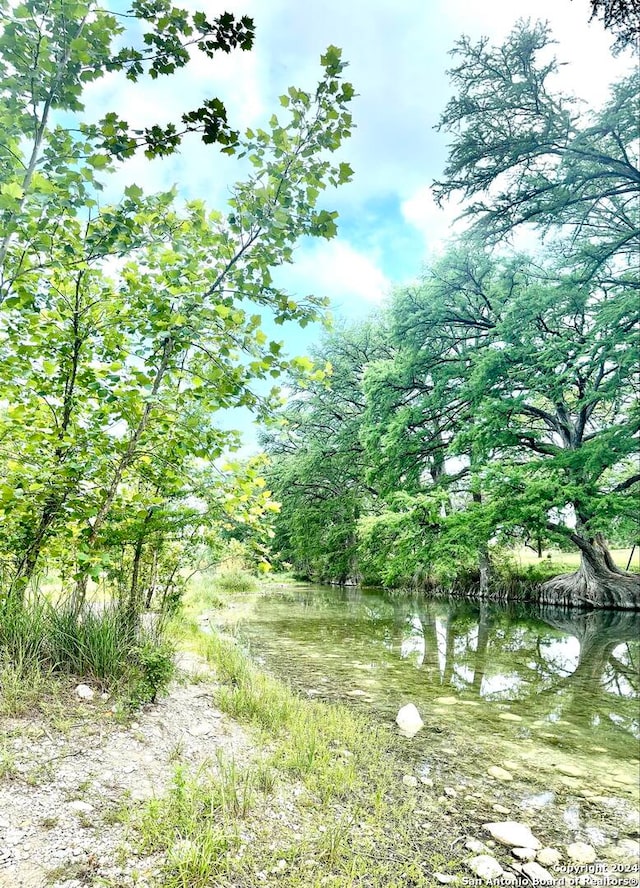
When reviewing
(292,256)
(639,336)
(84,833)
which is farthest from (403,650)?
(639,336)

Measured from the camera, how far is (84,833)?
207 cm

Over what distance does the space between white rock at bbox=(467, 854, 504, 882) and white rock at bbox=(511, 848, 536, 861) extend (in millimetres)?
163

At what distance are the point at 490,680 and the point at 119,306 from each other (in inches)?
241

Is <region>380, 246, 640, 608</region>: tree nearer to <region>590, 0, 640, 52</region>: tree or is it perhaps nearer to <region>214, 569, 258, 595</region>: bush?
<region>590, 0, 640, 52</region>: tree

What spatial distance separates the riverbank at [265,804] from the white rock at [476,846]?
1cm

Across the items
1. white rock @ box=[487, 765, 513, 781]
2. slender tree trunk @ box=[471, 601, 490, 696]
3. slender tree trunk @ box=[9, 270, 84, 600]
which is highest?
slender tree trunk @ box=[9, 270, 84, 600]

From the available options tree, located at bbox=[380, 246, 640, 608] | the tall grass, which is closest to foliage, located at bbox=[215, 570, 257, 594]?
tree, located at bbox=[380, 246, 640, 608]

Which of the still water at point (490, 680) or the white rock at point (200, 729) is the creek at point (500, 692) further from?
the white rock at point (200, 729)

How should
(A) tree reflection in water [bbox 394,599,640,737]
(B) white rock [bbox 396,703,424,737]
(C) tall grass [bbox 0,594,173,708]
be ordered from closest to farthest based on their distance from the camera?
(C) tall grass [bbox 0,594,173,708]
(B) white rock [bbox 396,703,424,737]
(A) tree reflection in water [bbox 394,599,640,737]

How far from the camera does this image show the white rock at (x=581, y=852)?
2.38 meters

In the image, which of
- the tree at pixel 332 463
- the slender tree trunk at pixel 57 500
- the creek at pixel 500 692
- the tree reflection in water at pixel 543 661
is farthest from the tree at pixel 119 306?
the tree at pixel 332 463

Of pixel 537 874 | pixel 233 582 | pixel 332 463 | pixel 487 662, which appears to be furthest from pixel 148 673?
pixel 332 463

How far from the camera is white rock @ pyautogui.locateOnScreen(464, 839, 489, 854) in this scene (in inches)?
94.0

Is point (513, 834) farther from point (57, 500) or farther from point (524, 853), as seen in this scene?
point (57, 500)
